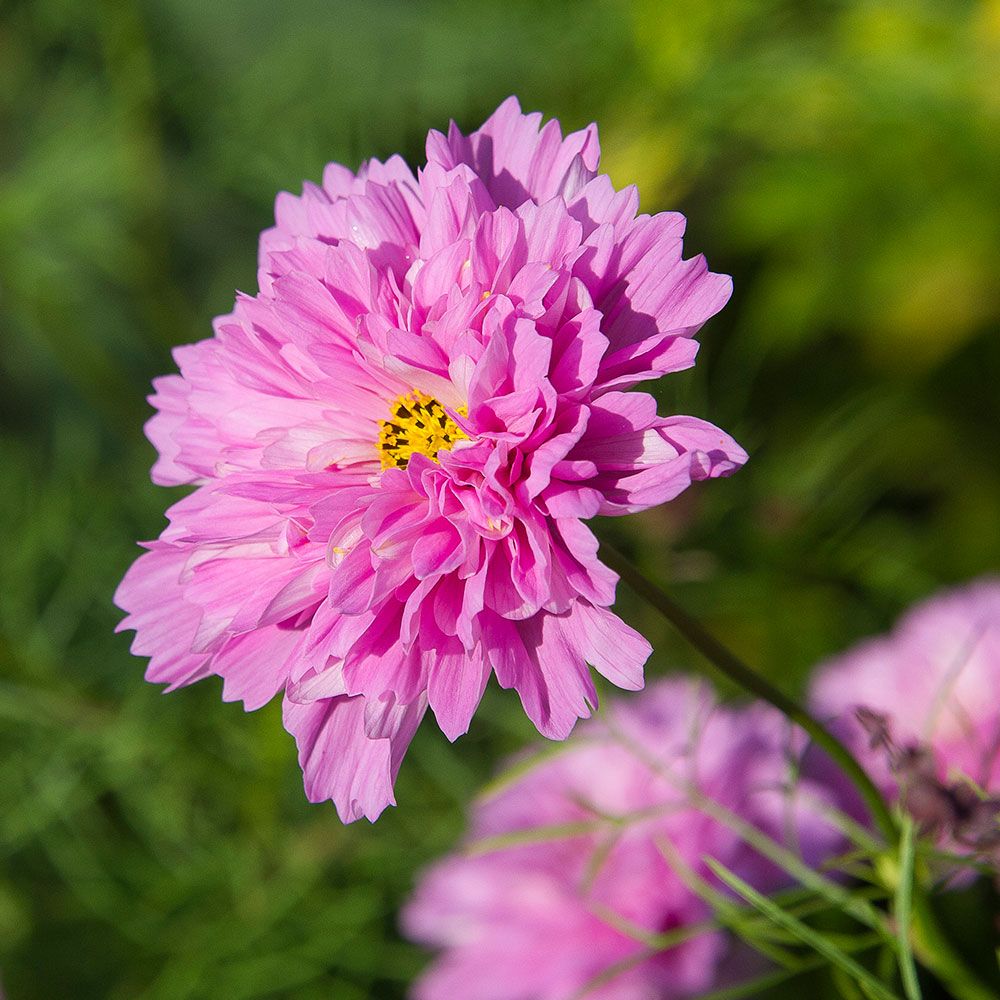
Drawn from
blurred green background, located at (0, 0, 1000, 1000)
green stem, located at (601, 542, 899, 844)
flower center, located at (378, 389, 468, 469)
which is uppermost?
flower center, located at (378, 389, 468, 469)

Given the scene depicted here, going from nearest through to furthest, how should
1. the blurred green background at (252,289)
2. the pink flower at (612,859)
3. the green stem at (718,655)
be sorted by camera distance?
the green stem at (718,655) < the pink flower at (612,859) < the blurred green background at (252,289)

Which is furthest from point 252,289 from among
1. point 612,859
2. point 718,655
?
point 718,655

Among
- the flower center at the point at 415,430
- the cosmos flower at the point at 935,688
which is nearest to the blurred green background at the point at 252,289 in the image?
the cosmos flower at the point at 935,688

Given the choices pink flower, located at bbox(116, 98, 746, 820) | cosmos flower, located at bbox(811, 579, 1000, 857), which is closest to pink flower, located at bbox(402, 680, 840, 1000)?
cosmos flower, located at bbox(811, 579, 1000, 857)

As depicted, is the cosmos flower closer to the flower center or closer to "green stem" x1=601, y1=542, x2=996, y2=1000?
"green stem" x1=601, y1=542, x2=996, y2=1000

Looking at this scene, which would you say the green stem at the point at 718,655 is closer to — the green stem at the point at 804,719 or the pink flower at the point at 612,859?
the green stem at the point at 804,719

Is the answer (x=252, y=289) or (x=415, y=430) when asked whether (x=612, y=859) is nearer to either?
(x=415, y=430)
